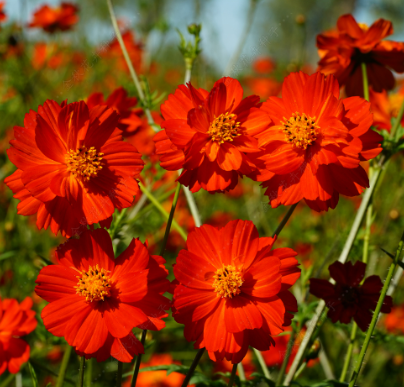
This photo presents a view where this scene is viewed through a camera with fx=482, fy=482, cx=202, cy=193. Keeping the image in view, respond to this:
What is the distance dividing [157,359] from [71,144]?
3.07 ft

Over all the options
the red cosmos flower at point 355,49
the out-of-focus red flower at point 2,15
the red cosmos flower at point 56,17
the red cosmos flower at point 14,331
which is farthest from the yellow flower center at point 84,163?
the red cosmos flower at point 56,17

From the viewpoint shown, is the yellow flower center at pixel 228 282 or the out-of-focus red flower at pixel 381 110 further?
the out-of-focus red flower at pixel 381 110

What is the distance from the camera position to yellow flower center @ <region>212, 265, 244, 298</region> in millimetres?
603

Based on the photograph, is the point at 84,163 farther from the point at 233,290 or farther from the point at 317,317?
the point at 317,317

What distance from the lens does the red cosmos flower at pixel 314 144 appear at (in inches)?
23.5

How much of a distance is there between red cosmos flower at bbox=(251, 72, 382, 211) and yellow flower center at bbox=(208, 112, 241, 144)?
0.12 ft

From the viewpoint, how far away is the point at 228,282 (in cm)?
60

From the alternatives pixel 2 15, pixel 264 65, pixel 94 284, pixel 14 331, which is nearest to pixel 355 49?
pixel 94 284

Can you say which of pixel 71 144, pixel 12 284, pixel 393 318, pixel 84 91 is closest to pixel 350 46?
pixel 71 144

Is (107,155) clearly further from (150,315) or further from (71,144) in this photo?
(150,315)

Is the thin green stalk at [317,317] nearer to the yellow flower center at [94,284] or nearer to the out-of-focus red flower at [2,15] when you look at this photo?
the yellow flower center at [94,284]

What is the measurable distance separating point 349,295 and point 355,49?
0.45 meters

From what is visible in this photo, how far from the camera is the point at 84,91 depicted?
2.40 m

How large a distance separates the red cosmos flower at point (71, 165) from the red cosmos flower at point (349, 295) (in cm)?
34
